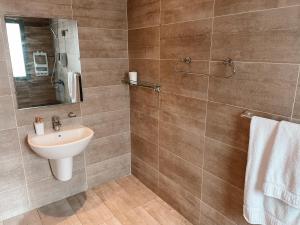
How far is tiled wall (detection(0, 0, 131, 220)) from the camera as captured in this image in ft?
6.36

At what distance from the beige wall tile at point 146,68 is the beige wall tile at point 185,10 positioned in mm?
400

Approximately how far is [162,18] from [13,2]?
1204mm

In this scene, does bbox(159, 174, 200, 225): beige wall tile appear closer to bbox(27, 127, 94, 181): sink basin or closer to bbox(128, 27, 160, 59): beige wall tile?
bbox(27, 127, 94, 181): sink basin

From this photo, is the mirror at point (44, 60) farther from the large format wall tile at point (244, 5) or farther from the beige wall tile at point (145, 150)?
the large format wall tile at point (244, 5)

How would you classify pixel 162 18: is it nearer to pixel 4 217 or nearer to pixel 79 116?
pixel 79 116

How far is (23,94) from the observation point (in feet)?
6.44

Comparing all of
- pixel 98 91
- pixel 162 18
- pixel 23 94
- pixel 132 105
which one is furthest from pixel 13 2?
pixel 132 105

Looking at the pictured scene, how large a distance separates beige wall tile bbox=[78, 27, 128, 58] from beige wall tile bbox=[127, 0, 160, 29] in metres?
0.18

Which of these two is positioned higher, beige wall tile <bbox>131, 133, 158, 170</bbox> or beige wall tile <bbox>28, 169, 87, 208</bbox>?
beige wall tile <bbox>131, 133, 158, 170</bbox>

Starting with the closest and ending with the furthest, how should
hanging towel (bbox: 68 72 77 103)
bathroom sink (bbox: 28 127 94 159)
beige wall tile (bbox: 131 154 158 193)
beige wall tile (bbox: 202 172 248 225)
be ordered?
beige wall tile (bbox: 202 172 248 225) < bathroom sink (bbox: 28 127 94 159) < hanging towel (bbox: 68 72 77 103) < beige wall tile (bbox: 131 154 158 193)

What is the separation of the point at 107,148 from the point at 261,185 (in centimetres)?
169

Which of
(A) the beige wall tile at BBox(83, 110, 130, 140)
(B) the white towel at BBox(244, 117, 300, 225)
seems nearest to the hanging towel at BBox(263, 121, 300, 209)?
(B) the white towel at BBox(244, 117, 300, 225)

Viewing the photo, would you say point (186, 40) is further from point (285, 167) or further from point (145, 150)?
point (145, 150)

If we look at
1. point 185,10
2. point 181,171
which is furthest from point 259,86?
point 181,171
